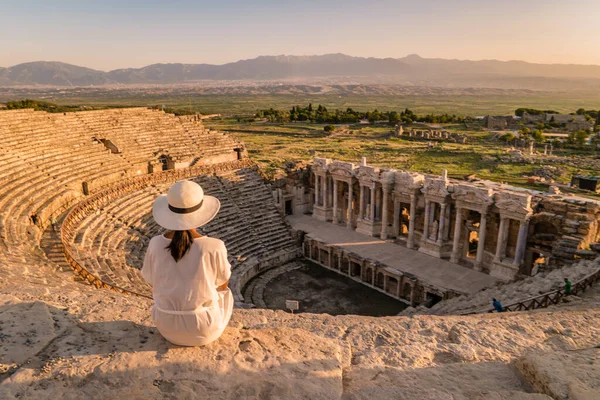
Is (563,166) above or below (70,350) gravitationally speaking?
below

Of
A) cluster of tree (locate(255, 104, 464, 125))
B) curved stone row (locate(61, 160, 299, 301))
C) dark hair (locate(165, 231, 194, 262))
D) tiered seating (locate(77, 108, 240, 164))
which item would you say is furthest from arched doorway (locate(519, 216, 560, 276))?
cluster of tree (locate(255, 104, 464, 125))

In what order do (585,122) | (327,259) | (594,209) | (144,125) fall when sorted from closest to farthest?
(594,209), (327,259), (144,125), (585,122)

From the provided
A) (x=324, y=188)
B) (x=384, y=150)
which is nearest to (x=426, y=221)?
(x=324, y=188)

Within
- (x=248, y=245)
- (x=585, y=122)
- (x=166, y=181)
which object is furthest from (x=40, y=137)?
(x=585, y=122)

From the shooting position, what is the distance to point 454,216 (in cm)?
2536

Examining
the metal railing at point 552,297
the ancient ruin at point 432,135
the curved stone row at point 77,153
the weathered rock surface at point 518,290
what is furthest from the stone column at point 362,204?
the ancient ruin at point 432,135

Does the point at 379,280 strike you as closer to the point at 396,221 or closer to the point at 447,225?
the point at 396,221

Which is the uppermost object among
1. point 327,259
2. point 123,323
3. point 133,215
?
point 123,323

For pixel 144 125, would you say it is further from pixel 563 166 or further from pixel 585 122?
pixel 585 122

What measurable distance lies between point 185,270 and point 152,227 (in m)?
19.9

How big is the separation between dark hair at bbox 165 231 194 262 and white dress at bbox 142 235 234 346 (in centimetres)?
5

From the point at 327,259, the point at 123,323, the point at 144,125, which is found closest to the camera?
the point at 123,323

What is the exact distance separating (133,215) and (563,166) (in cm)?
4993

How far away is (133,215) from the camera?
2386 cm
